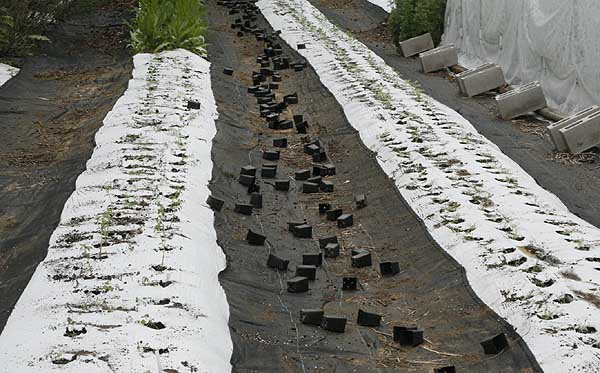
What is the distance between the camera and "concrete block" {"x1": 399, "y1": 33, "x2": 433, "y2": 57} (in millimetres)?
14477

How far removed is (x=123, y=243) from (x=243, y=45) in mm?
11238

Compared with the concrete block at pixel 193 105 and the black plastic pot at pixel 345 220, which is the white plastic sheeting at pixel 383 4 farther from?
the black plastic pot at pixel 345 220

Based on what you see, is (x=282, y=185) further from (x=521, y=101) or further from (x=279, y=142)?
(x=521, y=101)

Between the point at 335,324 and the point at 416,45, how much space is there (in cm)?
1040

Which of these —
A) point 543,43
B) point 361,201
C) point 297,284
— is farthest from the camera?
point 543,43

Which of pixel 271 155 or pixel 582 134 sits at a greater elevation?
pixel 582 134

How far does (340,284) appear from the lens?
219 inches

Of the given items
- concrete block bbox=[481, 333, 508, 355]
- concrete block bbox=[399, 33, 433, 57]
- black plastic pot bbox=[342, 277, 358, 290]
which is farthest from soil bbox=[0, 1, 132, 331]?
concrete block bbox=[399, 33, 433, 57]

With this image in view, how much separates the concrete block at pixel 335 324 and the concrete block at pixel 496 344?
78 cm

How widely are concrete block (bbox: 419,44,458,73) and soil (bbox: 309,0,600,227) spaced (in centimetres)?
20

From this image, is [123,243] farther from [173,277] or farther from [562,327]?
[562,327]

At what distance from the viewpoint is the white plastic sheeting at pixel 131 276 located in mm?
3811

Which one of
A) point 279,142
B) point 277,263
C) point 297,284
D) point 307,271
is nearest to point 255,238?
point 277,263

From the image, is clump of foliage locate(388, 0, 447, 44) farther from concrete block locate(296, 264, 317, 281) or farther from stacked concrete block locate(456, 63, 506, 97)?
concrete block locate(296, 264, 317, 281)
